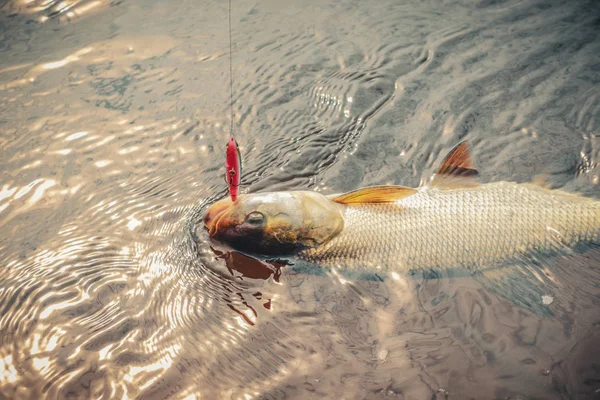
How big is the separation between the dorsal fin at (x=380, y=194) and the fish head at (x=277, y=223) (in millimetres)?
157

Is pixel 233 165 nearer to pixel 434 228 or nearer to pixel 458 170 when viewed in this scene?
pixel 434 228

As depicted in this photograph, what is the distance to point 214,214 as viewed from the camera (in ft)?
11.8

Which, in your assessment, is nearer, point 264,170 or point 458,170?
point 458,170

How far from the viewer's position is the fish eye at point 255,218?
3.44 meters

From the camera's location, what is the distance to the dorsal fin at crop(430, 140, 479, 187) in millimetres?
3635

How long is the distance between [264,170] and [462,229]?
68.0 inches

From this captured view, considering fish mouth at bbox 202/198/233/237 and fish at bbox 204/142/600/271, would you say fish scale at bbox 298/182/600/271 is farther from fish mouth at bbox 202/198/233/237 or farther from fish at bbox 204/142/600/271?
fish mouth at bbox 202/198/233/237

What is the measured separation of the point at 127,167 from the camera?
4.37 m

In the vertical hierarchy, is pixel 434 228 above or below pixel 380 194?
below

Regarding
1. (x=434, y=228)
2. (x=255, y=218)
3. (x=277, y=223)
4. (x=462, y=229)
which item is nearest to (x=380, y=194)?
(x=434, y=228)

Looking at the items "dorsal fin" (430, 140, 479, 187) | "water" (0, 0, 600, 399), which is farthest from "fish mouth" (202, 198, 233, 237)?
"dorsal fin" (430, 140, 479, 187)

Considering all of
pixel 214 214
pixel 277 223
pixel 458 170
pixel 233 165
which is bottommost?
pixel 458 170

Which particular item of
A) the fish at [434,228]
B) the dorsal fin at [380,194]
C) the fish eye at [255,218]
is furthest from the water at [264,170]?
the dorsal fin at [380,194]

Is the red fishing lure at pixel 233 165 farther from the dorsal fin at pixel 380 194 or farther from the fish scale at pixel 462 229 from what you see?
the dorsal fin at pixel 380 194
